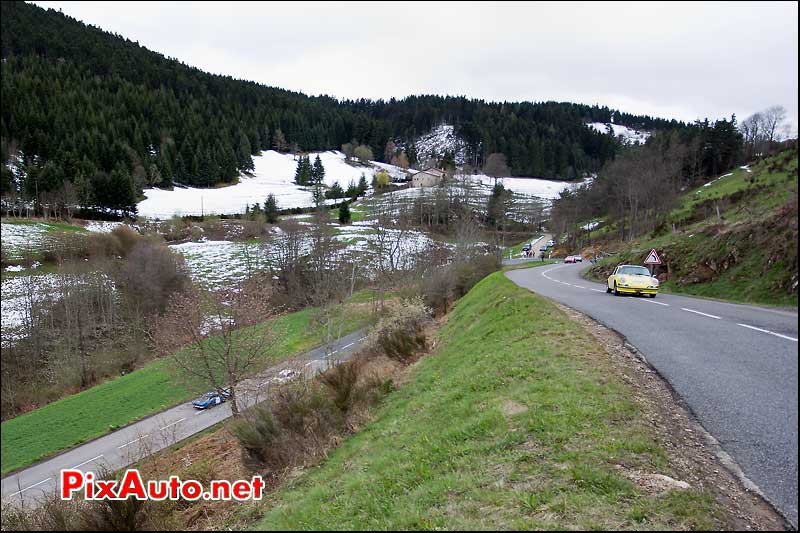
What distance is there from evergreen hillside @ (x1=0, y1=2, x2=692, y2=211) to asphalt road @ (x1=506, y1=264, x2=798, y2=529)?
20762 millimetres

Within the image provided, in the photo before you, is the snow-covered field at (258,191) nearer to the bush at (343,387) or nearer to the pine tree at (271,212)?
the pine tree at (271,212)

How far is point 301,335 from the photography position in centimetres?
3400

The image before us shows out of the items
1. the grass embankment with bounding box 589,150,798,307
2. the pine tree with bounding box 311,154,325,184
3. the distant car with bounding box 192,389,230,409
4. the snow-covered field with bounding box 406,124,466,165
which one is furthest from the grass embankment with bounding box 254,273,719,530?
the snow-covered field with bounding box 406,124,466,165

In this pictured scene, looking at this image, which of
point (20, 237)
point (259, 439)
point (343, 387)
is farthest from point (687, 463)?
point (20, 237)

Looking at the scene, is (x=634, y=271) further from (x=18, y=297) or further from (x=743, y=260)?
(x=18, y=297)

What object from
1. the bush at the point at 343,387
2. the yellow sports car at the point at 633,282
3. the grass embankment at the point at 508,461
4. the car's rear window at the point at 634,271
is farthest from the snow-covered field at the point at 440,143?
the grass embankment at the point at 508,461

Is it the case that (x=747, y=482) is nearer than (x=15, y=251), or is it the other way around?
(x=747, y=482)

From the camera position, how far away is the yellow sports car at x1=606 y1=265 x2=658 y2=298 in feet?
50.6

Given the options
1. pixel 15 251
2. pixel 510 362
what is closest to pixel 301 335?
pixel 15 251

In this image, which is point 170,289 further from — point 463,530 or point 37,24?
point 463,530

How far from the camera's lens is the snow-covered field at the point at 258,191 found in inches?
2823

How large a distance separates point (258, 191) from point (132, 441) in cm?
8463

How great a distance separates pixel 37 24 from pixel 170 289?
22.6 meters

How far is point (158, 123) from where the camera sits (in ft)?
236
